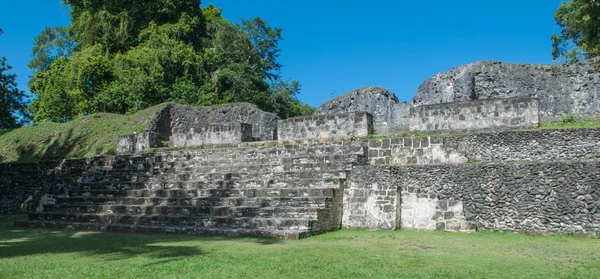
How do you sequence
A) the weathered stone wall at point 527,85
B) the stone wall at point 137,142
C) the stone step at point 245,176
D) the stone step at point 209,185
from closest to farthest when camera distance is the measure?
1. the stone step at point 209,185
2. the stone step at point 245,176
3. the weathered stone wall at point 527,85
4. the stone wall at point 137,142

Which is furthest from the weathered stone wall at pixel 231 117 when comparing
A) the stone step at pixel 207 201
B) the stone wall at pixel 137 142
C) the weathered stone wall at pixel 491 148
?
the weathered stone wall at pixel 491 148

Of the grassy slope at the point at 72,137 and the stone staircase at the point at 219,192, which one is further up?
the grassy slope at the point at 72,137

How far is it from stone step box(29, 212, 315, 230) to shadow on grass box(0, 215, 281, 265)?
24.1 inches

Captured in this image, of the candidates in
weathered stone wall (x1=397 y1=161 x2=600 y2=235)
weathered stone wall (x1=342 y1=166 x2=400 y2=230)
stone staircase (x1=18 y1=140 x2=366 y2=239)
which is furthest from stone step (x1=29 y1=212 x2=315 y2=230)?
weathered stone wall (x1=397 y1=161 x2=600 y2=235)

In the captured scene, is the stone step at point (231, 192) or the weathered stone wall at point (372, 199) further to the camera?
the stone step at point (231, 192)

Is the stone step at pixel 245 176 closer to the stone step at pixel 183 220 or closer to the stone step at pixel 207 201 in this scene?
the stone step at pixel 207 201

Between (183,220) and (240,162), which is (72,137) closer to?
(240,162)

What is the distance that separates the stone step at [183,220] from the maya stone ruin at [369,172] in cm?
2

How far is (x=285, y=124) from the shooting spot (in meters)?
12.7

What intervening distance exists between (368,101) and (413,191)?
5.81 m

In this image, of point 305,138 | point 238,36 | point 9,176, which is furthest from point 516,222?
point 238,36

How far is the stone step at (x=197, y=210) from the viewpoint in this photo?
339 inches

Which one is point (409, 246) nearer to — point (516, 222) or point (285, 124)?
point (516, 222)

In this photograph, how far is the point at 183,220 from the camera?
361 inches
